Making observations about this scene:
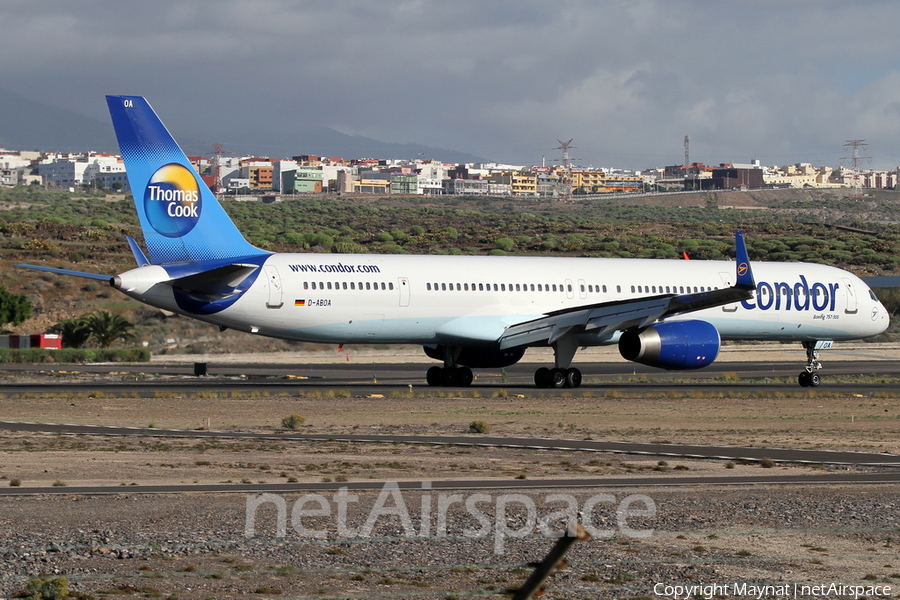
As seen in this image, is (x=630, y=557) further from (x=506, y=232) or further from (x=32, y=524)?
(x=506, y=232)

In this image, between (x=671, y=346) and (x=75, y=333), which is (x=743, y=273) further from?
(x=75, y=333)

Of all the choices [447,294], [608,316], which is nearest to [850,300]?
[608,316]

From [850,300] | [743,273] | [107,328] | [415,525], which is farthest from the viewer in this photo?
[107,328]

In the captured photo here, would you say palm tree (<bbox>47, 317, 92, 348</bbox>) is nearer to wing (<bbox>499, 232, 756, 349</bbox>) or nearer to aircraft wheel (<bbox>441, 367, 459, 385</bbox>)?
aircraft wheel (<bbox>441, 367, 459, 385</bbox>)

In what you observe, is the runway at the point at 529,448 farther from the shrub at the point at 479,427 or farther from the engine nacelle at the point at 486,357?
the engine nacelle at the point at 486,357

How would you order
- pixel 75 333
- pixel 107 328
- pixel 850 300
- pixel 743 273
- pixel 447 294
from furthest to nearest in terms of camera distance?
pixel 75 333 → pixel 107 328 → pixel 850 300 → pixel 447 294 → pixel 743 273

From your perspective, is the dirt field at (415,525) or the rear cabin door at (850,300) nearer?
the dirt field at (415,525)

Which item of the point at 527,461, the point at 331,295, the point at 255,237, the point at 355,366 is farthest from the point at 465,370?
the point at 255,237

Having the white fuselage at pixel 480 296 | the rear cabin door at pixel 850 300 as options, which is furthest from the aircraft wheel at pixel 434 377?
the rear cabin door at pixel 850 300

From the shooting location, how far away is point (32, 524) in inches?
476

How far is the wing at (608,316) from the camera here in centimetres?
3159

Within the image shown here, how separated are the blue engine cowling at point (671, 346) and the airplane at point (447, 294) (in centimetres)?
4

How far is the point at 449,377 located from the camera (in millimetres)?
34906

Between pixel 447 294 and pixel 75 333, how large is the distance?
86.0 ft
